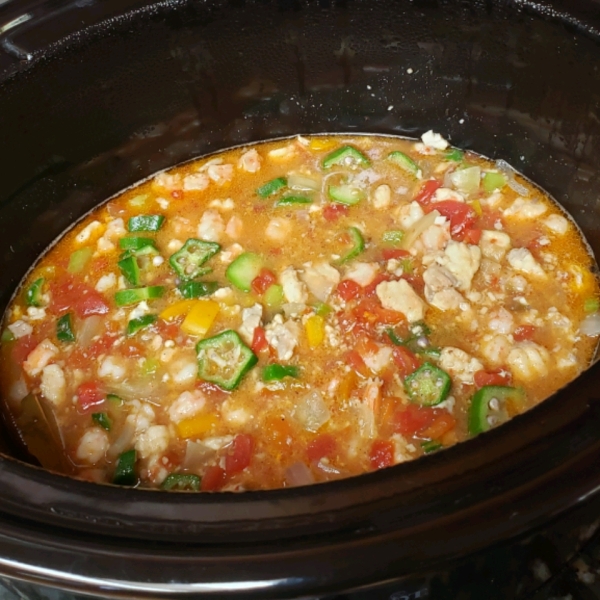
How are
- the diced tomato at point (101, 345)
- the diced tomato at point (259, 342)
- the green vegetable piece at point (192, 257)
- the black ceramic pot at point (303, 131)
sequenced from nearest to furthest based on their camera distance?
the black ceramic pot at point (303, 131) < the diced tomato at point (259, 342) < the diced tomato at point (101, 345) < the green vegetable piece at point (192, 257)

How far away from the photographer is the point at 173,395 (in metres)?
2.37

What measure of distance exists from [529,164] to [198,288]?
1554 millimetres

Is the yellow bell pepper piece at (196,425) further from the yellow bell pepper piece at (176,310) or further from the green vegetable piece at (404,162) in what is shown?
the green vegetable piece at (404,162)

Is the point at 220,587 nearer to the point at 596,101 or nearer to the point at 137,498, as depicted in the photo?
the point at 137,498

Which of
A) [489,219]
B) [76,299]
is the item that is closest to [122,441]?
[76,299]

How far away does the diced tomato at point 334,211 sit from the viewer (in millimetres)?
2874

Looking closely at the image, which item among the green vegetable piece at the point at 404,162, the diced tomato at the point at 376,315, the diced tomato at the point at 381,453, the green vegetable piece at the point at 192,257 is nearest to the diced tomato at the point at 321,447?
the diced tomato at the point at 381,453

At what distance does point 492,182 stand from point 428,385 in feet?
3.76

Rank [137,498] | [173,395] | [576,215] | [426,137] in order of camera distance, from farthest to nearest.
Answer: [426,137] < [576,215] < [173,395] < [137,498]

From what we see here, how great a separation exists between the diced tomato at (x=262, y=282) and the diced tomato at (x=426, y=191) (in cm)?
73

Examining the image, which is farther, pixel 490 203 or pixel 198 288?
pixel 490 203

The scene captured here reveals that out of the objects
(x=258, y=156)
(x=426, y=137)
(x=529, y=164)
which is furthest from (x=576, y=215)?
(x=258, y=156)

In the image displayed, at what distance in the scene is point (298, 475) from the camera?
2.10m

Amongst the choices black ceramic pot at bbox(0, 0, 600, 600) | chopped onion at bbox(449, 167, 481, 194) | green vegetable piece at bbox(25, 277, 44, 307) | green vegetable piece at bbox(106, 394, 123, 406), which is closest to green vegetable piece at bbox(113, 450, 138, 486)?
green vegetable piece at bbox(106, 394, 123, 406)
